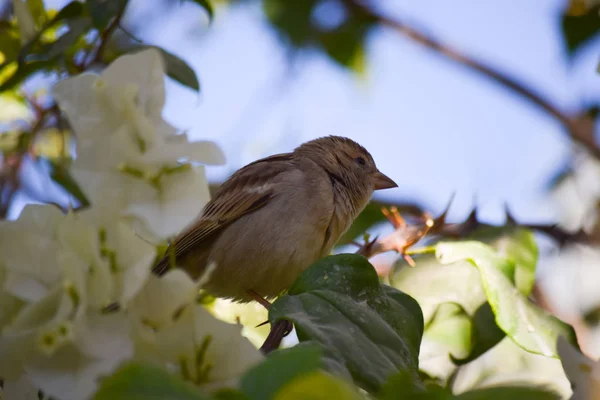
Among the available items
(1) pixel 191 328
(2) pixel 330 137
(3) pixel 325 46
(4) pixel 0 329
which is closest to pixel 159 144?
(1) pixel 191 328

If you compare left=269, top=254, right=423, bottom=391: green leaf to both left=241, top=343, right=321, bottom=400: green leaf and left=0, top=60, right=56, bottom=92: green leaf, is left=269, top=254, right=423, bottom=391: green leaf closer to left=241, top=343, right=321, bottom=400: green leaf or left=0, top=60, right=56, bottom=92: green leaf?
left=241, top=343, right=321, bottom=400: green leaf

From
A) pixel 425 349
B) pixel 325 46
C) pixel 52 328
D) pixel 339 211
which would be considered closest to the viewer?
pixel 52 328

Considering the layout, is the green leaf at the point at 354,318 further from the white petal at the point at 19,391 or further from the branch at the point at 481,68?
the branch at the point at 481,68

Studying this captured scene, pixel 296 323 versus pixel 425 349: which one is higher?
pixel 296 323

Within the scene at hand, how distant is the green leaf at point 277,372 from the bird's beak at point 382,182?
337cm

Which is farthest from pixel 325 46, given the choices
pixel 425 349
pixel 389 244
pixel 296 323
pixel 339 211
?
pixel 296 323

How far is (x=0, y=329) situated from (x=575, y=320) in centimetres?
379

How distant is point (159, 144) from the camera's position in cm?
131

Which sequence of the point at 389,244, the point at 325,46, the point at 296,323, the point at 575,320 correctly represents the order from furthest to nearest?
the point at 325,46 → the point at 575,320 → the point at 389,244 → the point at 296,323

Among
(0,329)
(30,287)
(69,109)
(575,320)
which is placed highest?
(69,109)

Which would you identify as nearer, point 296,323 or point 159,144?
point 159,144

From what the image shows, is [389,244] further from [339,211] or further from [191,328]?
[191,328]

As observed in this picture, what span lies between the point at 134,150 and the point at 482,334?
5.32 feet

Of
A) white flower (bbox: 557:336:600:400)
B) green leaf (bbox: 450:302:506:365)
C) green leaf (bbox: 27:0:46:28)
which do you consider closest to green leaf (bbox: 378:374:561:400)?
white flower (bbox: 557:336:600:400)
